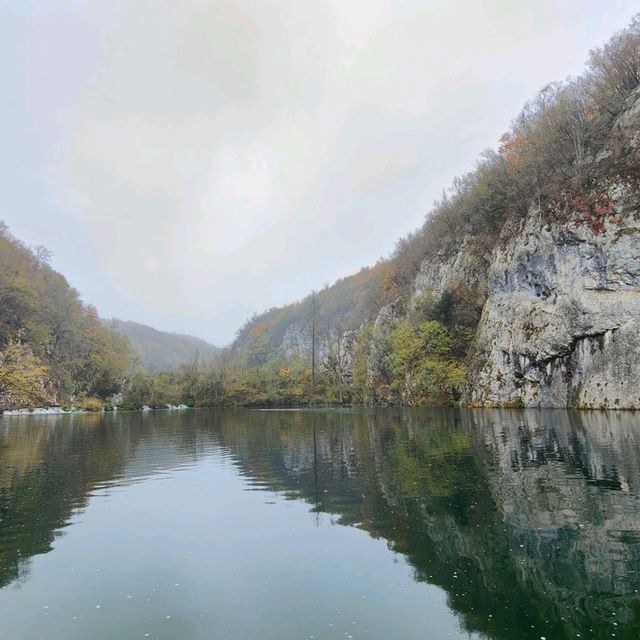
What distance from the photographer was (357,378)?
3327 inches

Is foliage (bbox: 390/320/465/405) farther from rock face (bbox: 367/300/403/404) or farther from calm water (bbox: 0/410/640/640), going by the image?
calm water (bbox: 0/410/640/640)

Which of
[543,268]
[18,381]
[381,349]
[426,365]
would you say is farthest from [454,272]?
[18,381]

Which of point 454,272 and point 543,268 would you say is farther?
point 454,272

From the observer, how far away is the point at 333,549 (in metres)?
8.49

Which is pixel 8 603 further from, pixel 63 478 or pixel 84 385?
pixel 84 385

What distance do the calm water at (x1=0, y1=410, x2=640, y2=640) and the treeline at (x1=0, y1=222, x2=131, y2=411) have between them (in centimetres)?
6476


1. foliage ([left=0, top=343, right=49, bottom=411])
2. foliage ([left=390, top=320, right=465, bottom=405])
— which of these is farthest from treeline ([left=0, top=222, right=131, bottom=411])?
foliage ([left=390, top=320, right=465, bottom=405])

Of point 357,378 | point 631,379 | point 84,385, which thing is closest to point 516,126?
point 631,379

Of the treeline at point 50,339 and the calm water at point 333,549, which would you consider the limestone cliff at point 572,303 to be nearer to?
the calm water at point 333,549

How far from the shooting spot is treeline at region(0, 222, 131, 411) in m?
78.4

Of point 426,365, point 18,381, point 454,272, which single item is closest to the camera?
point 426,365

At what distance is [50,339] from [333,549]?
98268mm

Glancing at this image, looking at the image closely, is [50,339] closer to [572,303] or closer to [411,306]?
[411,306]

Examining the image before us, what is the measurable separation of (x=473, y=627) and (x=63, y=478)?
46.4ft
